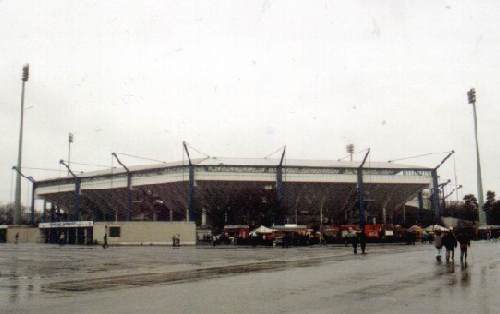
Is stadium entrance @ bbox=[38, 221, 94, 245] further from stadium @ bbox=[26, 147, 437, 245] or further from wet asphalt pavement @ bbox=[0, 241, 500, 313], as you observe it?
wet asphalt pavement @ bbox=[0, 241, 500, 313]

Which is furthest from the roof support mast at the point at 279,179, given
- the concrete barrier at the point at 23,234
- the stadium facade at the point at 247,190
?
the concrete barrier at the point at 23,234

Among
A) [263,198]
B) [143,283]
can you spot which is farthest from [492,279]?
[263,198]

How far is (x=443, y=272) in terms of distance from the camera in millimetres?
19984

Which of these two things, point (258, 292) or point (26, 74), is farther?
point (26, 74)

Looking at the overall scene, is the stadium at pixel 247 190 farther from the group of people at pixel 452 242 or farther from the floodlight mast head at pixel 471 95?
the group of people at pixel 452 242

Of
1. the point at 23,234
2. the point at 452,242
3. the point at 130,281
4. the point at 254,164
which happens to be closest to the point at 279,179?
the point at 254,164

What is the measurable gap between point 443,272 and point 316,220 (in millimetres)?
91938

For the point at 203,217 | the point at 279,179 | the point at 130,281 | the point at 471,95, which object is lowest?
the point at 130,281

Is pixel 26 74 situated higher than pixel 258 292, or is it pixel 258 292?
pixel 26 74

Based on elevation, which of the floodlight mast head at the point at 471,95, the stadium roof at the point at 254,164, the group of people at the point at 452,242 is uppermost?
the floodlight mast head at the point at 471,95

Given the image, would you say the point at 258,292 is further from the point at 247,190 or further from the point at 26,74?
the point at 26,74

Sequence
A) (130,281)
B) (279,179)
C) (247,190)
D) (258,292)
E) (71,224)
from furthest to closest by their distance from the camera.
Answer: (279,179), (247,190), (71,224), (130,281), (258,292)

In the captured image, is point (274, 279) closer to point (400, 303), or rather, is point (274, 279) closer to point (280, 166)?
point (400, 303)

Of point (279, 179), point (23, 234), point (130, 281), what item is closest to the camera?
point (130, 281)
